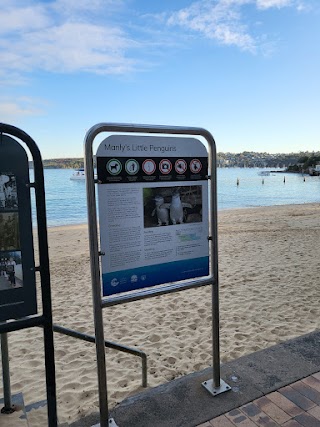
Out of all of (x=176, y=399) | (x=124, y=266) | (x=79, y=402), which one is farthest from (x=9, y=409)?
(x=124, y=266)

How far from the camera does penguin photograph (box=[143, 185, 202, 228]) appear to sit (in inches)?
94.6

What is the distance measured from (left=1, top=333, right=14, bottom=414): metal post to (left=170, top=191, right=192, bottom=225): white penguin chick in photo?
51.6 inches

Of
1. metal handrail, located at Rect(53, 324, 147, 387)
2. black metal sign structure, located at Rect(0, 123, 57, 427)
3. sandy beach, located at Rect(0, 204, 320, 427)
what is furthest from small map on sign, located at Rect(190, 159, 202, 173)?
sandy beach, located at Rect(0, 204, 320, 427)

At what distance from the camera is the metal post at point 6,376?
2322mm

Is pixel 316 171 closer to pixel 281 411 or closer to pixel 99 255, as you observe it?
pixel 281 411

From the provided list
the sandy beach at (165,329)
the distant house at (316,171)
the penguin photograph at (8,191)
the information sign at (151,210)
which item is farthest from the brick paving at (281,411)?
the distant house at (316,171)

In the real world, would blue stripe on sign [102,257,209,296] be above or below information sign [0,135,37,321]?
below

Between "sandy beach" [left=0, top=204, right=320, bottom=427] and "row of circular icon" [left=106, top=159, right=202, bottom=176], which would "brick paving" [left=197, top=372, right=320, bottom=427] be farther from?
"row of circular icon" [left=106, top=159, right=202, bottom=176]

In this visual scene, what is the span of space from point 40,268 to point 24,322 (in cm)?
31

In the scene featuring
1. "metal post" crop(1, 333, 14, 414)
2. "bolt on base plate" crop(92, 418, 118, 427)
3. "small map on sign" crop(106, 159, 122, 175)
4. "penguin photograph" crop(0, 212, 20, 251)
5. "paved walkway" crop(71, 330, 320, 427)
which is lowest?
"bolt on base plate" crop(92, 418, 118, 427)

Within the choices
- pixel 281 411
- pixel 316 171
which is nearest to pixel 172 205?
pixel 281 411

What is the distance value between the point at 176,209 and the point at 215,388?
4.56 ft

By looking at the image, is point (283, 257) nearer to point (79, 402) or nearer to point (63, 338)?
point (63, 338)

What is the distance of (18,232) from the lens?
6.53 ft
